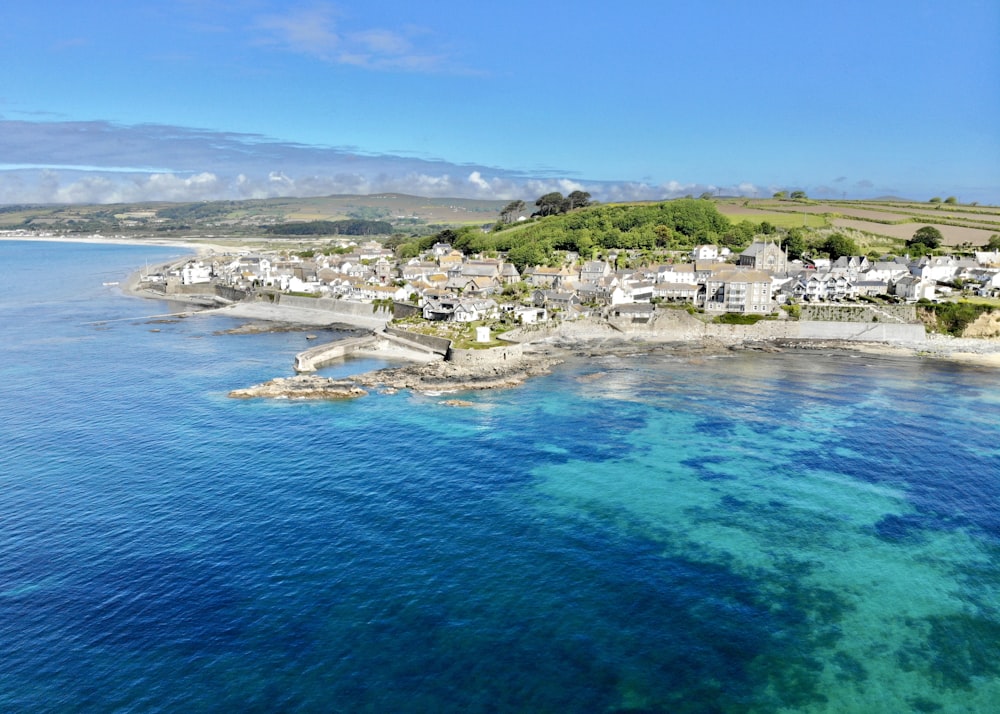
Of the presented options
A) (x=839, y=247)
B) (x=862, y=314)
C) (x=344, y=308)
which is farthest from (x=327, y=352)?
(x=839, y=247)

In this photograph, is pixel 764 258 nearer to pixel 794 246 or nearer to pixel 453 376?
pixel 794 246

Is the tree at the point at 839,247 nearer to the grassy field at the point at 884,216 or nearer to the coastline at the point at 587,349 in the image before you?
the grassy field at the point at 884,216

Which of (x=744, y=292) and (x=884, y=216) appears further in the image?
(x=884, y=216)

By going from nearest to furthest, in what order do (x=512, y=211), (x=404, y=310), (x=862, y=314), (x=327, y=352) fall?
(x=327, y=352) → (x=862, y=314) → (x=404, y=310) → (x=512, y=211)

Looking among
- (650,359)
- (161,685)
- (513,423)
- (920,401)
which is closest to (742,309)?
(650,359)

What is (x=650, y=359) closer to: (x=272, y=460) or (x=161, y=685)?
(x=272, y=460)
